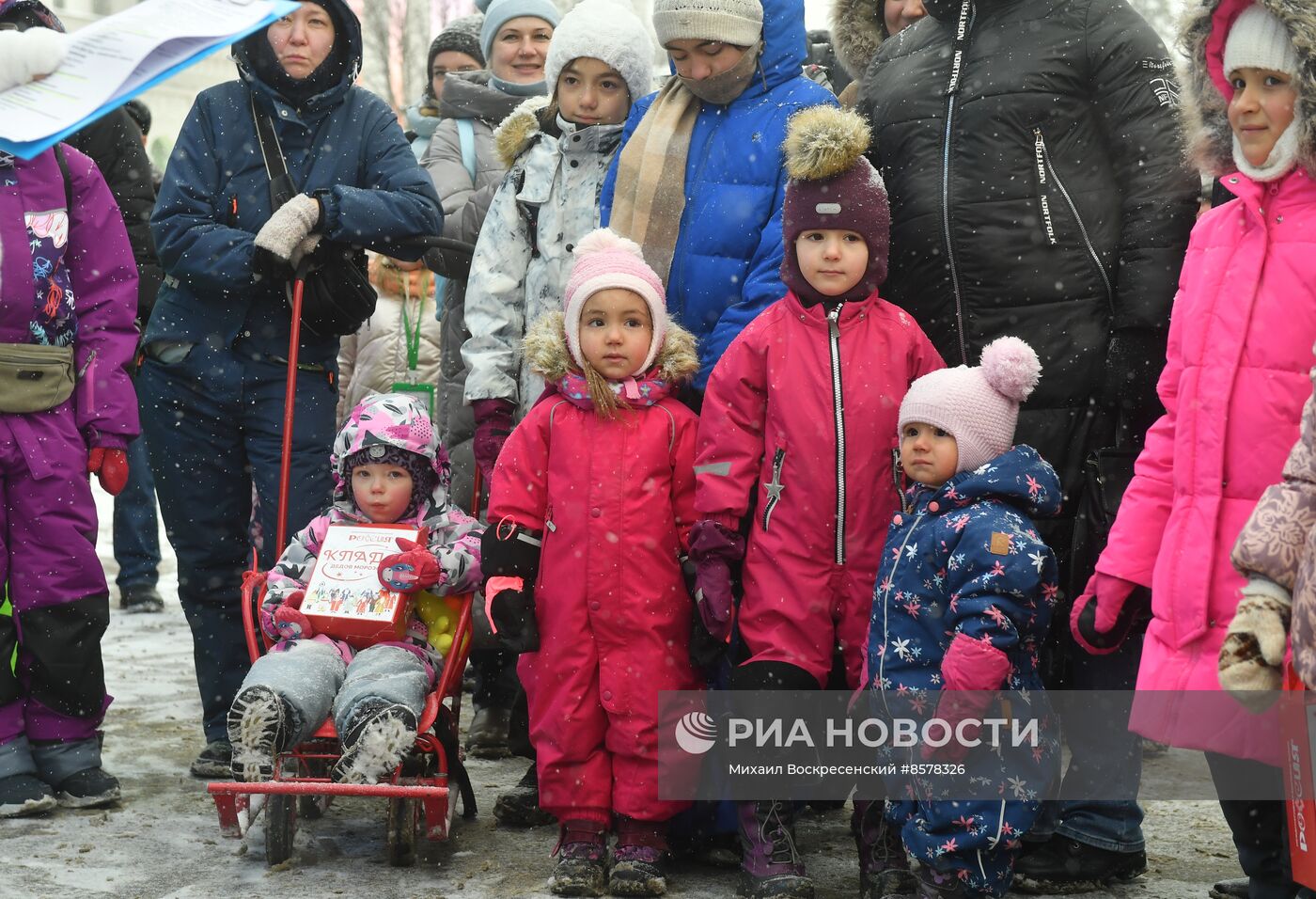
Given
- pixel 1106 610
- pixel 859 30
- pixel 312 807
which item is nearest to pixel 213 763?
pixel 312 807

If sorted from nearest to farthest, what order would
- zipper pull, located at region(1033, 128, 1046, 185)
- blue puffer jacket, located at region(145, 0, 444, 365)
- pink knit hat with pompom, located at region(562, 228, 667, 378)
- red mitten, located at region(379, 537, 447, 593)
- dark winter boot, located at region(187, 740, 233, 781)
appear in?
zipper pull, located at region(1033, 128, 1046, 185)
pink knit hat with pompom, located at region(562, 228, 667, 378)
red mitten, located at region(379, 537, 447, 593)
blue puffer jacket, located at region(145, 0, 444, 365)
dark winter boot, located at region(187, 740, 233, 781)

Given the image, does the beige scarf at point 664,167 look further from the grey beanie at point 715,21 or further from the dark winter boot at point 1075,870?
the dark winter boot at point 1075,870

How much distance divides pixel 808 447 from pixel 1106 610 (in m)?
0.90

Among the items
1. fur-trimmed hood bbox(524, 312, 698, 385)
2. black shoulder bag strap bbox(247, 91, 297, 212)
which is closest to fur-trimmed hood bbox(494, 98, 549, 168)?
black shoulder bag strap bbox(247, 91, 297, 212)

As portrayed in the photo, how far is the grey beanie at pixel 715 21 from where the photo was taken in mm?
4535

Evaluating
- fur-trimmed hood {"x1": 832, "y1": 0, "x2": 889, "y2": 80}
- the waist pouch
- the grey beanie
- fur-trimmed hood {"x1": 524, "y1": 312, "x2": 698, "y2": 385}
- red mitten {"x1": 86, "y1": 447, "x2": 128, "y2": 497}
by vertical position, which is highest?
fur-trimmed hood {"x1": 832, "y1": 0, "x2": 889, "y2": 80}

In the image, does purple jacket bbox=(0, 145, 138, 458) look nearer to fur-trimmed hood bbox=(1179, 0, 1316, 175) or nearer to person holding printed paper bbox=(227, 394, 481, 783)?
person holding printed paper bbox=(227, 394, 481, 783)

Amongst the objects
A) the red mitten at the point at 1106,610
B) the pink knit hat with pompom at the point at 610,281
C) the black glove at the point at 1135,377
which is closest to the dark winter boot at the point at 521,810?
the pink knit hat with pompom at the point at 610,281

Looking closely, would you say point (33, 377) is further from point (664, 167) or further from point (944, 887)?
point (944, 887)

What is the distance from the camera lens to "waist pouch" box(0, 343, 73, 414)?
475 centimetres

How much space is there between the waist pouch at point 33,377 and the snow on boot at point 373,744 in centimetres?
154

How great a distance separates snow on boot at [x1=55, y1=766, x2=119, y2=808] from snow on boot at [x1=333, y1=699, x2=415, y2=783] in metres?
1.13

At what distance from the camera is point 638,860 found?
13.7 ft

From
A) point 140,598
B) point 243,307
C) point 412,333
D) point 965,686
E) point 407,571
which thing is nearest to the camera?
point 965,686
